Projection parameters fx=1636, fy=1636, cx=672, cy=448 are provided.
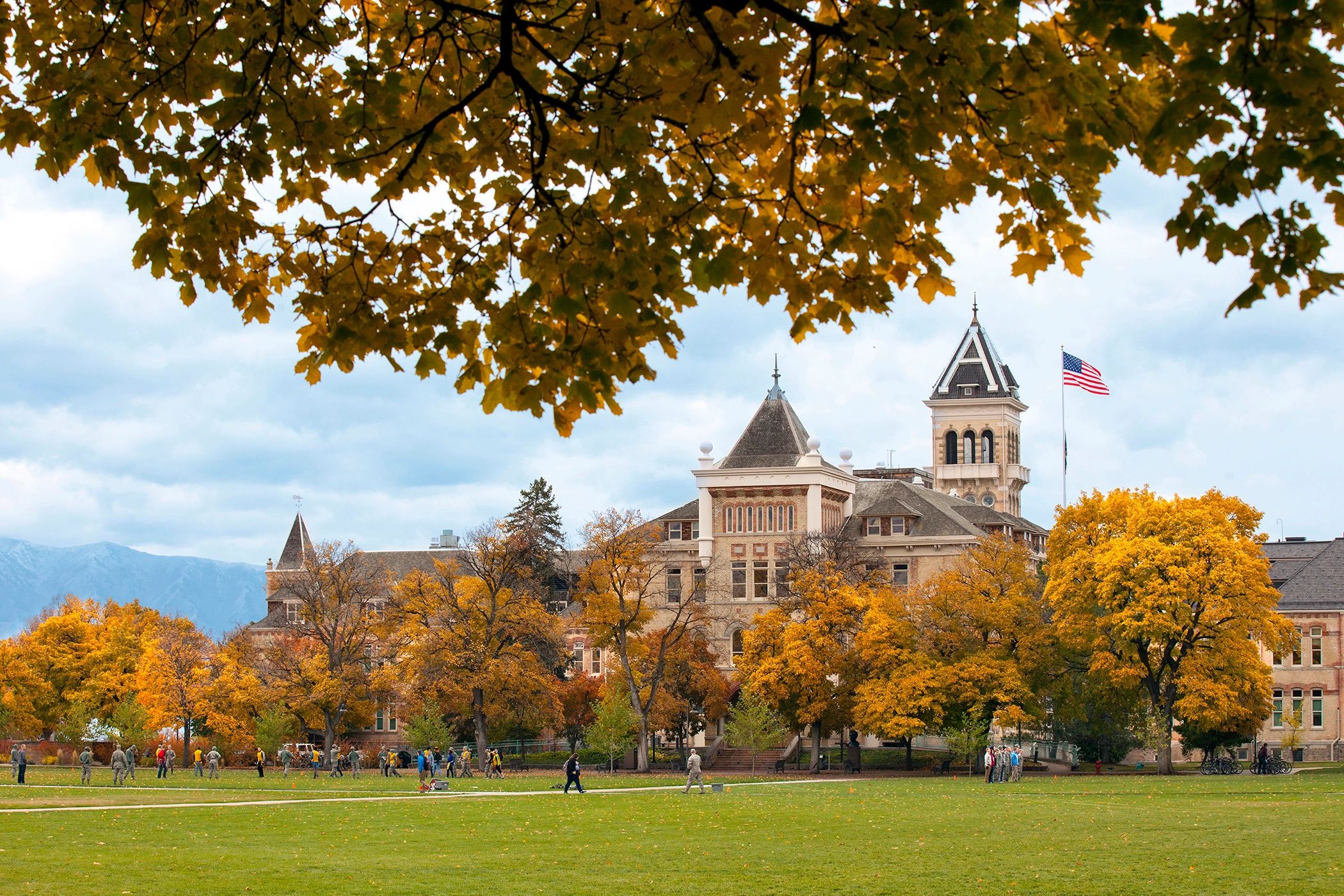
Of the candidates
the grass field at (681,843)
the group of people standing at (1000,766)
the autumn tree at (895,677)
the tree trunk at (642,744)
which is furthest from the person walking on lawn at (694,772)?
the tree trunk at (642,744)

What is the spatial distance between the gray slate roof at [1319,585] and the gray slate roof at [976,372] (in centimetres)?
4011

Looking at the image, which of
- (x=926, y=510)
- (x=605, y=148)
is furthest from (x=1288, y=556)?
(x=605, y=148)

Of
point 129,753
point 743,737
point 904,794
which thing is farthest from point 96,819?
point 743,737

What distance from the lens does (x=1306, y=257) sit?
30.9 ft

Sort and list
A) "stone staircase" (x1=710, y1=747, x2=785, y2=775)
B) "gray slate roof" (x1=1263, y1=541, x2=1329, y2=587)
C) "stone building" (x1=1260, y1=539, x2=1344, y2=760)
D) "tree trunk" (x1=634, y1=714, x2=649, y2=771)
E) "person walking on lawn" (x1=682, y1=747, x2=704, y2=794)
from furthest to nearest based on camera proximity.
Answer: "gray slate roof" (x1=1263, y1=541, x2=1329, y2=587)
"stone building" (x1=1260, y1=539, x2=1344, y2=760)
"stone staircase" (x1=710, y1=747, x2=785, y2=775)
"tree trunk" (x1=634, y1=714, x2=649, y2=771)
"person walking on lawn" (x1=682, y1=747, x2=704, y2=794)

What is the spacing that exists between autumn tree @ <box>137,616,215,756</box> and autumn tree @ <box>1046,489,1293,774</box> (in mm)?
41360

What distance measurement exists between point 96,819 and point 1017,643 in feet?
153

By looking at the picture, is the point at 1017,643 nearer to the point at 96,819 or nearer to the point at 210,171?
the point at 96,819

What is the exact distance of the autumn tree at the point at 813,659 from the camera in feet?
248

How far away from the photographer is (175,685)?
81.4m

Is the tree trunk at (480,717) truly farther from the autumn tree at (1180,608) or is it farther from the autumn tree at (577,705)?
the autumn tree at (1180,608)

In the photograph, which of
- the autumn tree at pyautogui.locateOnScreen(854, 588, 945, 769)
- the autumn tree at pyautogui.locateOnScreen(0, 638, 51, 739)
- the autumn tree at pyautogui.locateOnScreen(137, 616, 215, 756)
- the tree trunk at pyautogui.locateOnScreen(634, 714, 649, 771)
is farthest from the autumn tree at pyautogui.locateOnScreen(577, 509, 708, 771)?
the autumn tree at pyautogui.locateOnScreen(0, 638, 51, 739)

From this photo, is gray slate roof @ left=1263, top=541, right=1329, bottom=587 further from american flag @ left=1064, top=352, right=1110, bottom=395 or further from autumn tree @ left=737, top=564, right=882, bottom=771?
autumn tree @ left=737, top=564, right=882, bottom=771

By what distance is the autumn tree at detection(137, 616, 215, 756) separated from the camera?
80625 mm
